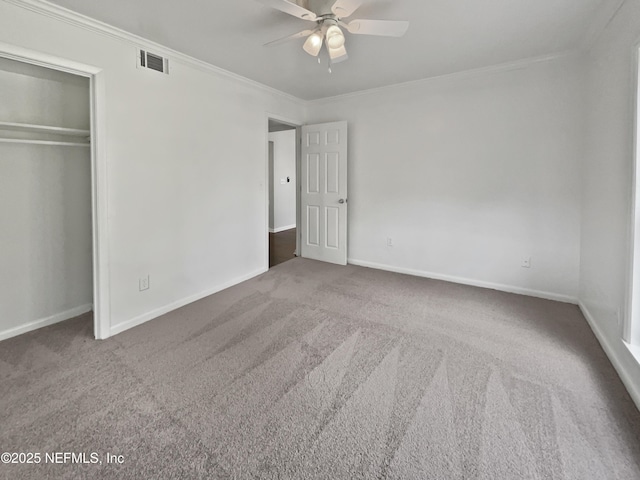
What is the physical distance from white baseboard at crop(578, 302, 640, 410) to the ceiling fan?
2.51m

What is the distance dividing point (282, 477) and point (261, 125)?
12.2 feet

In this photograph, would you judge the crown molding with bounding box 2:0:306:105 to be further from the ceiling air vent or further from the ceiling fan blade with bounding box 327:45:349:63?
the ceiling fan blade with bounding box 327:45:349:63

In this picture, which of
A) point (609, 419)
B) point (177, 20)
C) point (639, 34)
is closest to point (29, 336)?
point (177, 20)

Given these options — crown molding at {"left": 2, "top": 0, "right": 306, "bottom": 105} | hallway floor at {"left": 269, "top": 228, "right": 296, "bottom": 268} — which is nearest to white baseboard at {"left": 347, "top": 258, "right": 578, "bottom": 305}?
hallway floor at {"left": 269, "top": 228, "right": 296, "bottom": 268}

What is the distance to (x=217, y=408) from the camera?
5.74 feet

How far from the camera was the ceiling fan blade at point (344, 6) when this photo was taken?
72.3 inches

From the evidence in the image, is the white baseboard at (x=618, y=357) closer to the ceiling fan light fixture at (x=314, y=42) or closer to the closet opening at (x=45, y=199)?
the ceiling fan light fixture at (x=314, y=42)

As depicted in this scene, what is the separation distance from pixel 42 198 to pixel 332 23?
109 inches

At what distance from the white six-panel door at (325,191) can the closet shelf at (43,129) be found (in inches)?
111

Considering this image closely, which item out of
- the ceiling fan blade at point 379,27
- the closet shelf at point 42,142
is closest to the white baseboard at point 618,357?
the ceiling fan blade at point 379,27

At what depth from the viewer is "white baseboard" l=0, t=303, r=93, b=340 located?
2531 millimetres

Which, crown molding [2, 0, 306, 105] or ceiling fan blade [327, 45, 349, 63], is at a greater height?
crown molding [2, 0, 306, 105]

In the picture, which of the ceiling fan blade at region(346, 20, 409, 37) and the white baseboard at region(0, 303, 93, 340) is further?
the white baseboard at region(0, 303, 93, 340)

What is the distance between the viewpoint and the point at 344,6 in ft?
6.19
